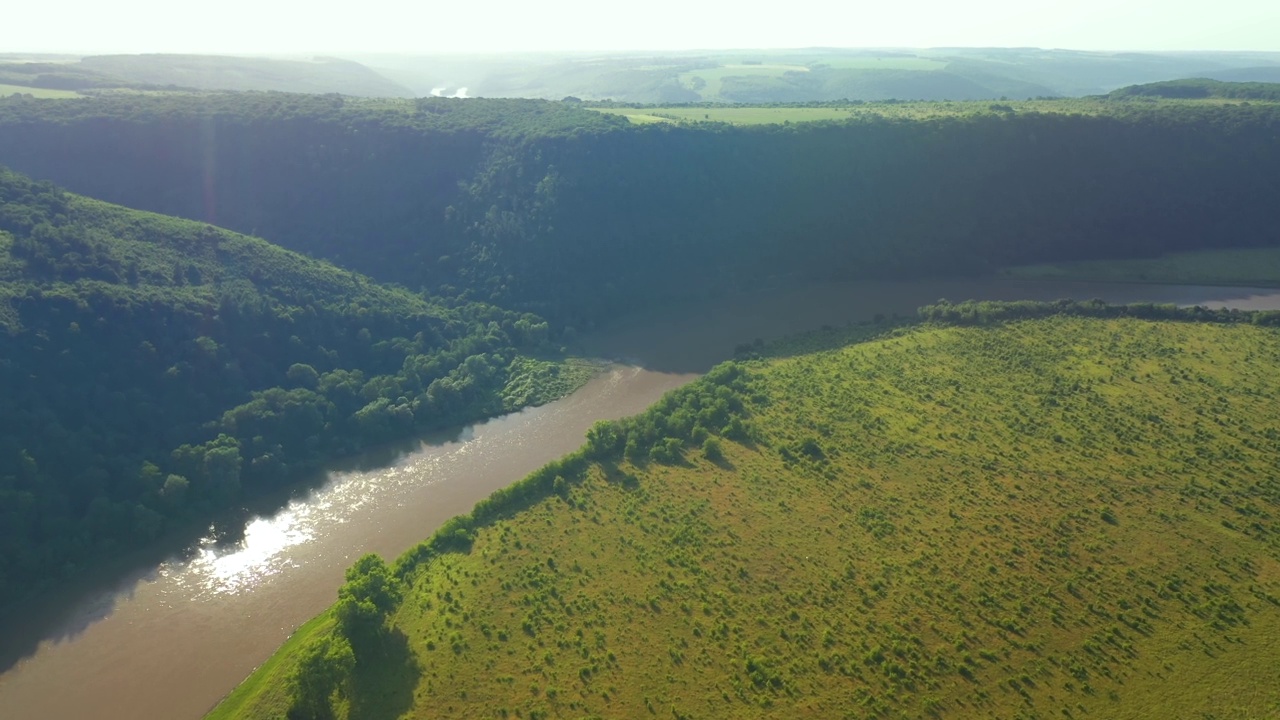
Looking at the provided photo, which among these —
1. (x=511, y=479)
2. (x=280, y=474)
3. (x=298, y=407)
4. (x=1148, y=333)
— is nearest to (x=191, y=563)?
(x=280, y=474)

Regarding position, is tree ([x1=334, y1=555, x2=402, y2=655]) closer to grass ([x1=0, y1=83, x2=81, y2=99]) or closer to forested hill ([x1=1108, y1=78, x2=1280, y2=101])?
grass ([x1=0, y1=83, x2=81, y2=99])

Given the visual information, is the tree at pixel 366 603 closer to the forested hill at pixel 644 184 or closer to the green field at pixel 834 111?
the forested hill at pixel 644 184

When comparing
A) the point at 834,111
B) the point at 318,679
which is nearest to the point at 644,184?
the point at 834,111

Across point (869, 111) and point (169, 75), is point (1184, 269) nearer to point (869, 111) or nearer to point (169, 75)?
point (869, 111)

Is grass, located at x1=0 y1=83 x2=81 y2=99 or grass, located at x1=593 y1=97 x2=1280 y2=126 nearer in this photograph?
grass, located at x1=0 y1=83 x2=81 y2=99

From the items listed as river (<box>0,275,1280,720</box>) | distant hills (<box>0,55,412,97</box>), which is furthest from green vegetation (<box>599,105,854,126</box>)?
distant hills (<box>0,55,412,97</box>)

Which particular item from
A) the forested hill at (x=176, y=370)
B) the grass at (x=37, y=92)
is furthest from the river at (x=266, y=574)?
the grass at (x=37, y=92)

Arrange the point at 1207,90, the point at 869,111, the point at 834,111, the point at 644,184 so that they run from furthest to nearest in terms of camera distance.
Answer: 1. the point at 1207,90
2. the point at 834,111
3. the point at 869,111
4. the point at 644,184
